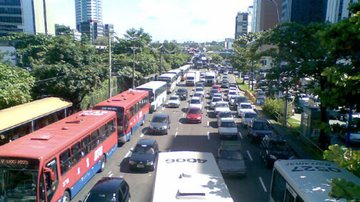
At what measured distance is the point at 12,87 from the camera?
2006 cm

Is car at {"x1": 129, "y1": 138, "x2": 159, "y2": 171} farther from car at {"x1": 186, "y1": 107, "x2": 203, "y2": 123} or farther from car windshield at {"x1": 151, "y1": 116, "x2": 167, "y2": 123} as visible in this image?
car at {"x1": 186, "y1": 107, "x2": 203, "y2": 123}

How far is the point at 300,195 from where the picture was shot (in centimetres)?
945

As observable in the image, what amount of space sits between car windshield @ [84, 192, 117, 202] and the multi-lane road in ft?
9.09

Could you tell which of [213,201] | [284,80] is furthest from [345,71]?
[284,80]

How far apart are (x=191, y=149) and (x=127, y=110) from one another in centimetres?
526

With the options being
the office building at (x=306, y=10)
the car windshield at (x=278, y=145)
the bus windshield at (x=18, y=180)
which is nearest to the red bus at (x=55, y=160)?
the bus windshield at (x=18, y=180)

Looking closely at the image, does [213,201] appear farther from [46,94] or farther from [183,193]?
[46,94]

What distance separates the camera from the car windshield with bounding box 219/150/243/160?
1820 centimetres

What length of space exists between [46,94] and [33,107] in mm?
6173

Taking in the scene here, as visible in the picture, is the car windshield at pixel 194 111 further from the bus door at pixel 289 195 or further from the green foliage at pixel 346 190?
the green foliage at pixel 346 190

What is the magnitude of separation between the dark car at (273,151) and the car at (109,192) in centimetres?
934

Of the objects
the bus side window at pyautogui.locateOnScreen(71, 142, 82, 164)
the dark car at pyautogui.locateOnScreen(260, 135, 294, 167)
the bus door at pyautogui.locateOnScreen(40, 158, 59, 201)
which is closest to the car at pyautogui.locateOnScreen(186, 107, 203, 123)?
the dark car at pyautogui.locateOnScreen(260, 135, 294, 167)

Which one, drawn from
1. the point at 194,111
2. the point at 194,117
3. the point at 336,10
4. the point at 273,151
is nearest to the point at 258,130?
the point at 273,151

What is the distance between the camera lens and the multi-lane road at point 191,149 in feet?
52.6
